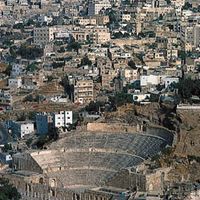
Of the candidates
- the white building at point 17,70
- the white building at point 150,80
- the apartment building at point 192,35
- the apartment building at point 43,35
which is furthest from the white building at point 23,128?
the apartment building at point 192,35

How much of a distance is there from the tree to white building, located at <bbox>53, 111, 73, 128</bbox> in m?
9.16

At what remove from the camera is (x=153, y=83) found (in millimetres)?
49969

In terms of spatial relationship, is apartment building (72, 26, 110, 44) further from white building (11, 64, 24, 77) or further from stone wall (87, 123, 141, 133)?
stone wall (87, 123, 141, 133)

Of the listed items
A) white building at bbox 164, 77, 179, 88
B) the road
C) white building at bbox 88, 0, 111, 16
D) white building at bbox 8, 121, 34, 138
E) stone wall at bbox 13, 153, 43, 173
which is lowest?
the road

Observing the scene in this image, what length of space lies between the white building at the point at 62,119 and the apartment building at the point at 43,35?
2362 cm

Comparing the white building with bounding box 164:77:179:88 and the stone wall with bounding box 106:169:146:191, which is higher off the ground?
the white building with bounding box 164:77:179:88

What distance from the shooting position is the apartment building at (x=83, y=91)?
50.3 meters

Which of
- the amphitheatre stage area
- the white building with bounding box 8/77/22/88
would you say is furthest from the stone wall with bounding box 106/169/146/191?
the white building with bounding box 8/77/22/88

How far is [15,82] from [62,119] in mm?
11058

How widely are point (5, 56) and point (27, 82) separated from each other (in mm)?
9876

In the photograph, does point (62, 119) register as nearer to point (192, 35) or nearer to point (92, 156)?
point (92, 156)

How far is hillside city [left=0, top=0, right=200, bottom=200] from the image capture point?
34.7 meters

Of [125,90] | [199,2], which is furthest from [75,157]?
[199,2]

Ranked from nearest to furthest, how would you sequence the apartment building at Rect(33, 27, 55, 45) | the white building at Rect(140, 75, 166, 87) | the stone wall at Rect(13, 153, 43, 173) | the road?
1. the stone wall at Rect(13, 153, 43, 173)
2. the road
3. the white building at Rect(140, 75, 166, 87)
4. the apartment building at Rect(33, 27, 55, 45)
